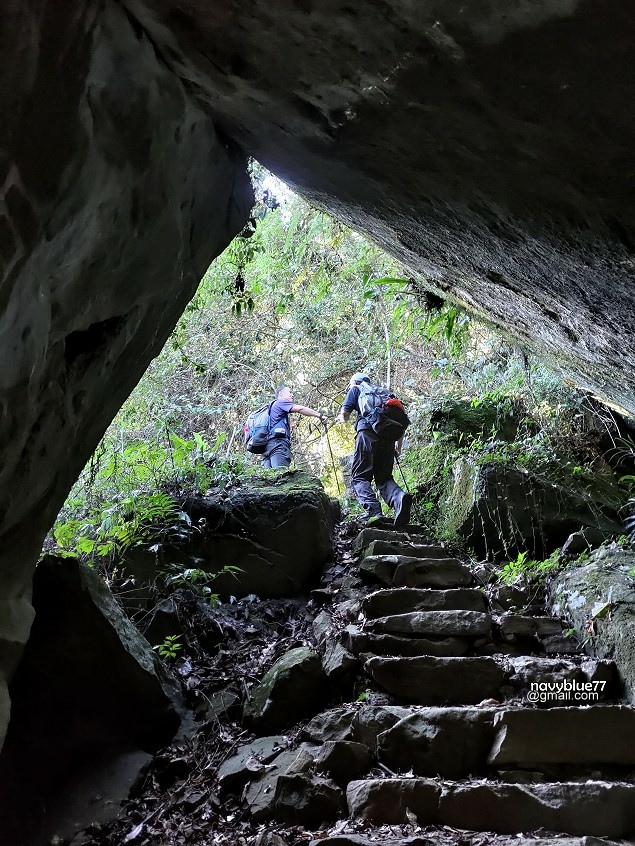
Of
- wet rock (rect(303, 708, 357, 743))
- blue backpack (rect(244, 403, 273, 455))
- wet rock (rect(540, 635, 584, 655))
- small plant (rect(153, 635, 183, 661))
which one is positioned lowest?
wet rock (rect(303, 708, 357, 743))

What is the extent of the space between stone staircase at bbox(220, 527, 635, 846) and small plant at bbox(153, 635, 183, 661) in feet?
4.24

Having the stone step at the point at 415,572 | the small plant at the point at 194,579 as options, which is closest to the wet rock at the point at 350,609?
the stone step at the point at 415,572

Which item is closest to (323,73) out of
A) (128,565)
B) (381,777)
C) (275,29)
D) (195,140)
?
(275,29)

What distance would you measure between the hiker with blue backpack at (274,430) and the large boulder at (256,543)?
2156 mm

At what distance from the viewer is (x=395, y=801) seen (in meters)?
3.18

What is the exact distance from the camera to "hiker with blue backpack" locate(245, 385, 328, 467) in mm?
9352

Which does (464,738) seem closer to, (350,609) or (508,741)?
(508,741)

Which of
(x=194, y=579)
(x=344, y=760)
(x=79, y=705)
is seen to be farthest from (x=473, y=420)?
(x=79, y=705)

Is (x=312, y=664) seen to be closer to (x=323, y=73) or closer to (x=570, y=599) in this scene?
(x=570, y=599)

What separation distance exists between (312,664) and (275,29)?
3.95 metres

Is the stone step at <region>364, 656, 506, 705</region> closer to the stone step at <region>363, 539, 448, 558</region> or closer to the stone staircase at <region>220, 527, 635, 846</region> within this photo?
the stone staircase at <region>220, 527, 635, 846</region>

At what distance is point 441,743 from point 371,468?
193 inches

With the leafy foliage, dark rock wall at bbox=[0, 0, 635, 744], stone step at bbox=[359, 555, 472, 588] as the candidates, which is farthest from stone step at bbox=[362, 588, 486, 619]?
dark rock wall at bbox=[0, 0, 635, 744]

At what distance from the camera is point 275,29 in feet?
7.17
